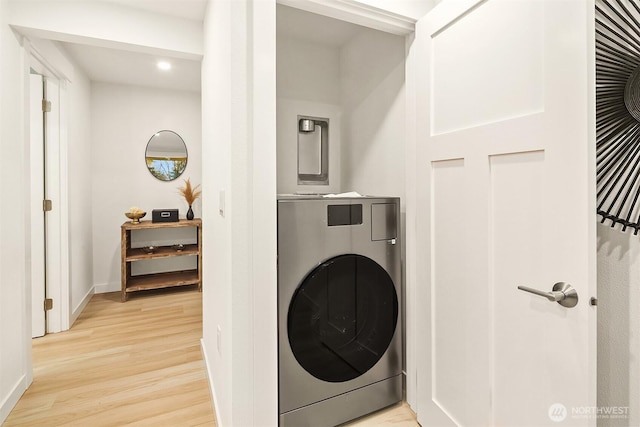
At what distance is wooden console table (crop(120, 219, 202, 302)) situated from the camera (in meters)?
3.48

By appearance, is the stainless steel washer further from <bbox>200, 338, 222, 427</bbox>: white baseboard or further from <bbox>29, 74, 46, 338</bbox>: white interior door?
<bbox>29, 74, 46, 338</bbox>: white interior door

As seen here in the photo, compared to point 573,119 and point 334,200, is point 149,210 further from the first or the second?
point 573,119

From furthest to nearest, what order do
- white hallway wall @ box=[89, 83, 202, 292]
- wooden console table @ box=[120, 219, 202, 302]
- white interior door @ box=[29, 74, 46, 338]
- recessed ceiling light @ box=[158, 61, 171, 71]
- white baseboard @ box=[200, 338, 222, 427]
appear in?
white hallway wall @ box=[89, 83, 202, 292] < wooden console table @ box=[120, 219, 202, 302] < recessed ceiling light @ box=[158, 61, 171, 71] < white interior door @ box=[29, 74, 46, 338] < white baseboard @ box=[200, 338, 222, 427]

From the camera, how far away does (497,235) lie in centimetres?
119

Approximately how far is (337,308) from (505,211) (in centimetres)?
87

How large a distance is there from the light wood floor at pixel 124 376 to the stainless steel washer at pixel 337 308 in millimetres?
228

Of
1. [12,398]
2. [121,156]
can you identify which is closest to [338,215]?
[12,398]

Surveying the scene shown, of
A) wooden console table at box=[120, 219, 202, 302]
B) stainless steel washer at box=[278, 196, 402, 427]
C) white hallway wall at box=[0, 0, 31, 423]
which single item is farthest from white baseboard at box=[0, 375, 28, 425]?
wooden console table at box=[120, 219, 202, 302]

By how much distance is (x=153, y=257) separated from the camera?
11.8ft

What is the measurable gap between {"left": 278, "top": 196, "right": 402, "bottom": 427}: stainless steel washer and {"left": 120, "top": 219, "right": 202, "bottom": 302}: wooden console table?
2.59 metres

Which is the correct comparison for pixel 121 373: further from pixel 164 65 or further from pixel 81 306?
pixel 164 65

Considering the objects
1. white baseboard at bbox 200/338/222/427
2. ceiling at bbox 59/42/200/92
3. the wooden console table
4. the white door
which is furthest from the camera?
the wooden console table

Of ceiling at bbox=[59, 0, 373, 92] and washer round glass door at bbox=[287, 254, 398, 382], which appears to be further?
ceiling at bbox=[59, 0, 373, 92]

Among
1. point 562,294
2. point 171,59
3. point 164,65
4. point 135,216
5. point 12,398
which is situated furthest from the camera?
point 135,216
